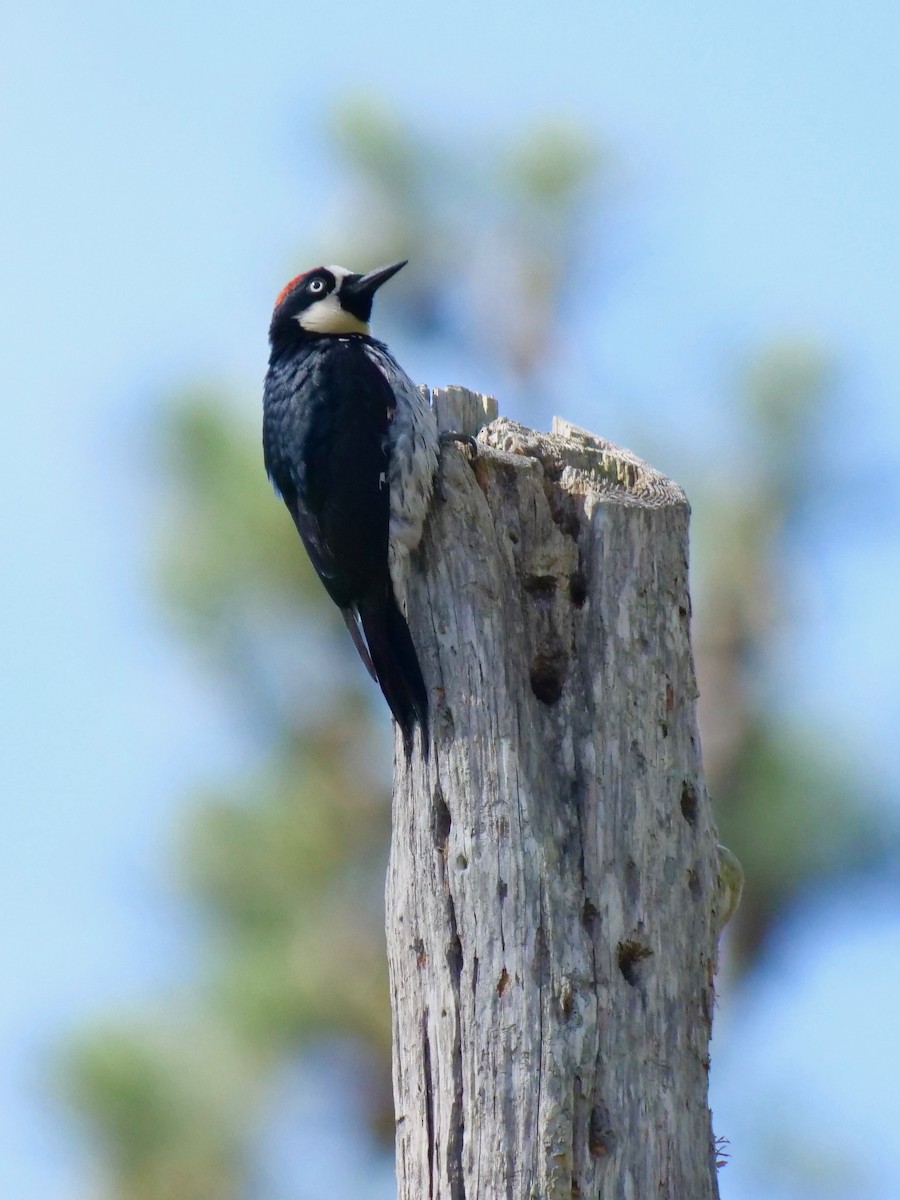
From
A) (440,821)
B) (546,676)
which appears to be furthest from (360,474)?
(440,821)

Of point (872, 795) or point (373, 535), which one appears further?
point (872, 795)

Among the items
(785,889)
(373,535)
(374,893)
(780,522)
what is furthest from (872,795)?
(373,535)

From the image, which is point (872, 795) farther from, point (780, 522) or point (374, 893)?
point (374, 893)

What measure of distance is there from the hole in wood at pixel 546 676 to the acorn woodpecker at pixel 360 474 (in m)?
0.20

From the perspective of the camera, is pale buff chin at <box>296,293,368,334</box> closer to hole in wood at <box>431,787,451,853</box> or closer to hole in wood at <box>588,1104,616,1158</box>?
hole in wood at <box>431,787,451,853</box>

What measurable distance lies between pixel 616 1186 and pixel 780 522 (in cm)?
280

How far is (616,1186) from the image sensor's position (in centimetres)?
250

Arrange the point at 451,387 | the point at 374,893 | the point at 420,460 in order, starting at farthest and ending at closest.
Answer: the point at 374,893, the point at 451,387, the point at 420,460

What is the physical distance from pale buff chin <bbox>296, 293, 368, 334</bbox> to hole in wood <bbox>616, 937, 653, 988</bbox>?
190 cm

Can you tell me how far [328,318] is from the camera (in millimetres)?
4074

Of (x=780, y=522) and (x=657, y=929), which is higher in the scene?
(x=780, y=522)

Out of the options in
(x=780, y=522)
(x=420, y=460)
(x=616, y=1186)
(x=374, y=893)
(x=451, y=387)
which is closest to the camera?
(x=616, y=1186)

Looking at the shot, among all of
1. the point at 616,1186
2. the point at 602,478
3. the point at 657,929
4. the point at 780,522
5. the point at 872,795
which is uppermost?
the point at 780,522

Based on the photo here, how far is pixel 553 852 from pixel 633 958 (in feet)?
0.72
